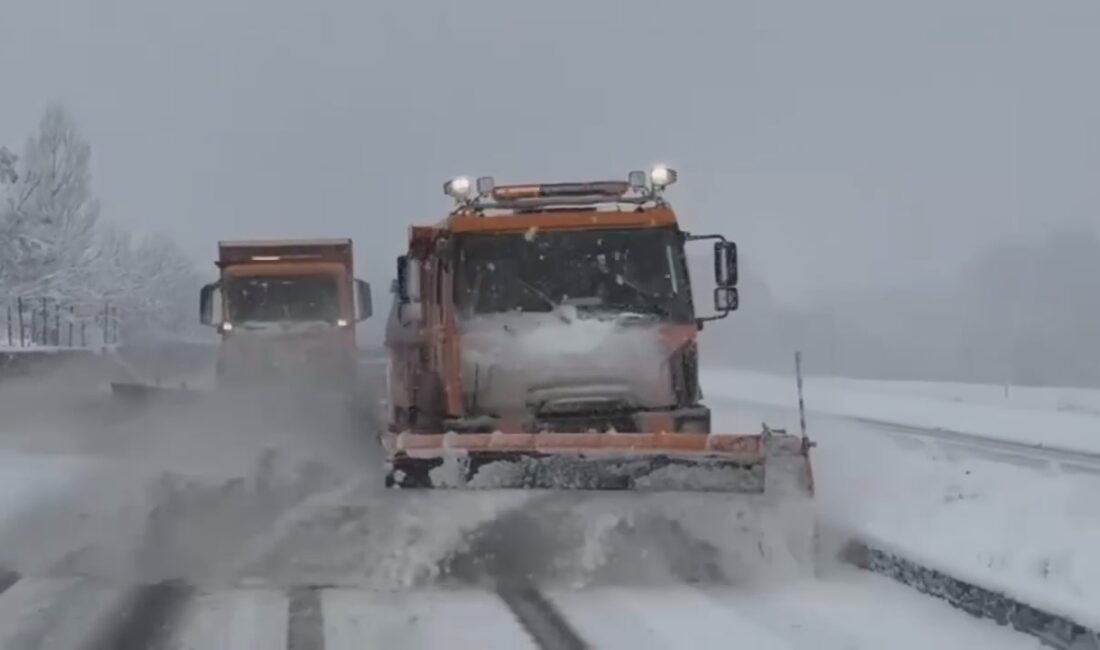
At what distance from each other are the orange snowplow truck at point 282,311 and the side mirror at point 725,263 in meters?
10.4

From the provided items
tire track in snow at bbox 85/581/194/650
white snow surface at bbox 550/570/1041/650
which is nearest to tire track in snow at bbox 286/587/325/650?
tire track in snow at bbox 85/581/194/650

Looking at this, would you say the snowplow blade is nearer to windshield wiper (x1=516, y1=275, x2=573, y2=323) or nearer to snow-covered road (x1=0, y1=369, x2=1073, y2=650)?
snow-covered road (x1=0, y1=369, x2=1073, y2=650)

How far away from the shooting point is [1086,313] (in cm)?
8712

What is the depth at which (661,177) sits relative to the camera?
36.7ft

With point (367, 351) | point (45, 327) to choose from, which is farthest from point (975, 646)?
point (45, 327)

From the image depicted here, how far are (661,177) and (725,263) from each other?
1.14 metres

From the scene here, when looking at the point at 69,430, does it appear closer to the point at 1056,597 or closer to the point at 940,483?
the point at 940,483

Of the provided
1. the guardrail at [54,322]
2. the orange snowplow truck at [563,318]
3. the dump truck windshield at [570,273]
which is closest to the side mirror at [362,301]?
the orange snowplow truck at [563,318]

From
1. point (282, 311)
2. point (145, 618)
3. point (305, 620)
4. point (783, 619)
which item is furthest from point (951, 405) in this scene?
point (145, 618)

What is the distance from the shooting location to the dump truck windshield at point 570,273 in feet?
34.1

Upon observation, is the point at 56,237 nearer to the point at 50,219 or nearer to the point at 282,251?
the point at 50,219

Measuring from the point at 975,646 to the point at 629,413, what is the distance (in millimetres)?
3850

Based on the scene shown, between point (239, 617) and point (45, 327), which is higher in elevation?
point (45, 327)

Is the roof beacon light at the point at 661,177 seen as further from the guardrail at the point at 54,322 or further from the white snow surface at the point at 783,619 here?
the guardrail at the point at 54,322
